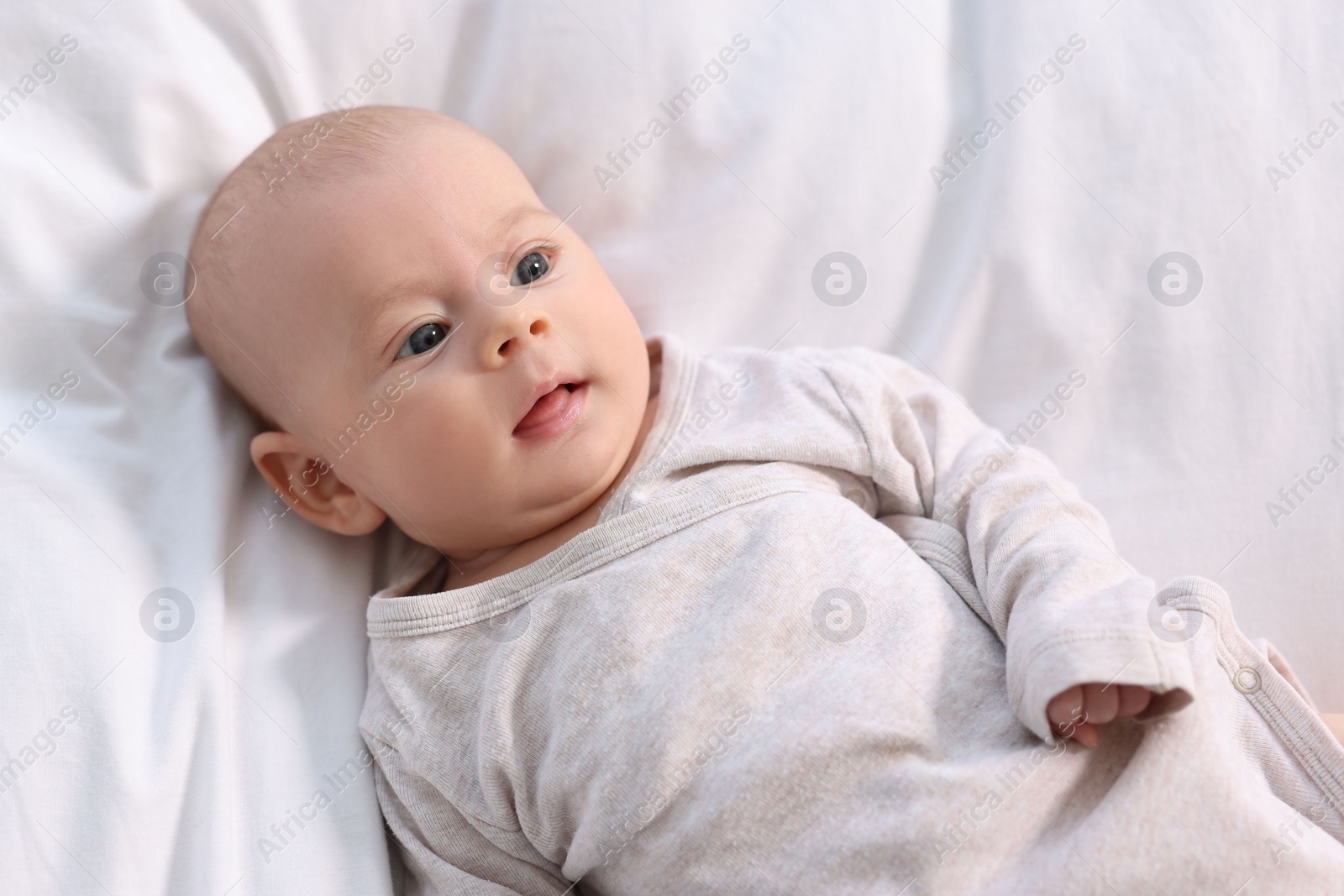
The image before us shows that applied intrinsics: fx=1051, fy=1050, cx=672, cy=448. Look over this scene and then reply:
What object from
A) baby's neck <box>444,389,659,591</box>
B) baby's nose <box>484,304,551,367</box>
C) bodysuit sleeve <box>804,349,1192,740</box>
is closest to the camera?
bodysuit sleeve <box>804,349,1192,740</box>

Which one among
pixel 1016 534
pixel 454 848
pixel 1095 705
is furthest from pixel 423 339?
pixel 1095 705

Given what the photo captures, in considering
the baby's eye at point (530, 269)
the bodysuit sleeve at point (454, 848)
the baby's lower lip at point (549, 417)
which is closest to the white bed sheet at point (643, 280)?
the bodysuit sleeve at point (454, 848)

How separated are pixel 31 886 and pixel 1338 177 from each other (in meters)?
2.02

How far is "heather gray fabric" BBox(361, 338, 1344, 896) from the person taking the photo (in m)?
1.14

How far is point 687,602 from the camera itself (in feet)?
4.35

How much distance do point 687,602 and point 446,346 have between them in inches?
17.8

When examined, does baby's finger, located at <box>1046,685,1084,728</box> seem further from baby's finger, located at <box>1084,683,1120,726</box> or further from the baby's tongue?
the baby's tongue

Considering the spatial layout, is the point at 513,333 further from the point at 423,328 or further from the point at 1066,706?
the point at 1066,706

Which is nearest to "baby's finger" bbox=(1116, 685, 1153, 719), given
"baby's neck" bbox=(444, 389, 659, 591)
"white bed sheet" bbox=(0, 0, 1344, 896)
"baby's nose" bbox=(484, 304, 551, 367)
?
"white bed sheet" bbox=(0, 0, 1344, 896)

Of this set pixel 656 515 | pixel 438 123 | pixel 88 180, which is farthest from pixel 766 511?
pixel 88 180

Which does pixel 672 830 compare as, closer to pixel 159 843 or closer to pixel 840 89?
pixel 159 843

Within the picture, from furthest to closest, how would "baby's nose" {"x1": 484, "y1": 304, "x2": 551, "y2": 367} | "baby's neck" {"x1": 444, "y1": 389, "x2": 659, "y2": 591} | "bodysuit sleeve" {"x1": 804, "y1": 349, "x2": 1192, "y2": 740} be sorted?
1. "baby's neck" {"x1": 444, "y1": 389, "x2": 659, "y2": 591}
2. "baby's nose" {"x1": 484, "y1": 304, "x2": 551, "y2": 367}
3. "bodysuit sleeve" {"x1": 804, "y1": 349, "x2": 1192, "y2": 740}

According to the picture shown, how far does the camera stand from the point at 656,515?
4.51ft

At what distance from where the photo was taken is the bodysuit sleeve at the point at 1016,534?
112 cm
